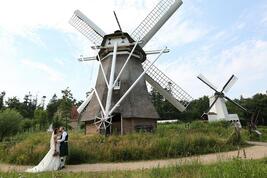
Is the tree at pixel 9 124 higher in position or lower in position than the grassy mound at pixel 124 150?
higher

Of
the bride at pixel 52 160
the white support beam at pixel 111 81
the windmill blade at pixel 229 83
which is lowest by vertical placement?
the bride at pixel 52 160

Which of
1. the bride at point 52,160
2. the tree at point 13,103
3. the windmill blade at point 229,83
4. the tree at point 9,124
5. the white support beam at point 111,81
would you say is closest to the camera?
the bride at point 52,160

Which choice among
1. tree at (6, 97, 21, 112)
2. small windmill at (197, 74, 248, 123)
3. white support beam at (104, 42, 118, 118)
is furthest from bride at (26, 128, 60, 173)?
tree at (6, 97, 21, 112)

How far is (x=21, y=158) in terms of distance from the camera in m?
14.4

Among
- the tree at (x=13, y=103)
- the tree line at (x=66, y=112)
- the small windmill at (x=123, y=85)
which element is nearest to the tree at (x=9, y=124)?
the tree line at (x=66, y=112)

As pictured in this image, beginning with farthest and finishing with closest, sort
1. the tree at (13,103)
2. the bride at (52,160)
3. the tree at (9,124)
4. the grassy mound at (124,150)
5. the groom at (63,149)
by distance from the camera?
the tree at (13,103) → the tree at (9,124) → the grassy mound at (124,150) → the groom at (63,149) → the bride at (52,160)

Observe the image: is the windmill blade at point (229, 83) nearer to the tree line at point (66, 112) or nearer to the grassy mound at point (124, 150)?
the tree line at point (66, 112)

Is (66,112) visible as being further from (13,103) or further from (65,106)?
(13,103)

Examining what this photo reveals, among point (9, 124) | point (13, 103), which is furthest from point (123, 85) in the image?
point (13, 103)

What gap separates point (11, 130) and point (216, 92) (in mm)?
27505

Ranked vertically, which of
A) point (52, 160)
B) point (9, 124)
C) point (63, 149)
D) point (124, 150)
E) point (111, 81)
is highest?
point (111, 81)

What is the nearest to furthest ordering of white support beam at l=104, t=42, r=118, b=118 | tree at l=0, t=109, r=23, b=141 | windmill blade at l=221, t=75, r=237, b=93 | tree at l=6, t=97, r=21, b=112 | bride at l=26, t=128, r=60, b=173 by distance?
bride at l=26, t=128, r=60, b=173
white support beam at l=104, t=42, r=118, b=118
tree at l=0, t=109, r=23, b=141
windmill blade at l=221, t=75, r=237, b=93
tree at l=6, t=97, r=21, b=112

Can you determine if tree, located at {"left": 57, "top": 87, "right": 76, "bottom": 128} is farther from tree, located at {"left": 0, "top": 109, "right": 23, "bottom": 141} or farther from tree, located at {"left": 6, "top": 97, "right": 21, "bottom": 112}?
tree, located at {"left": 6, "top": 97, "right": 21, "bottom": 112}

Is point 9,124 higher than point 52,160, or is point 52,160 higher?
point 9,124
